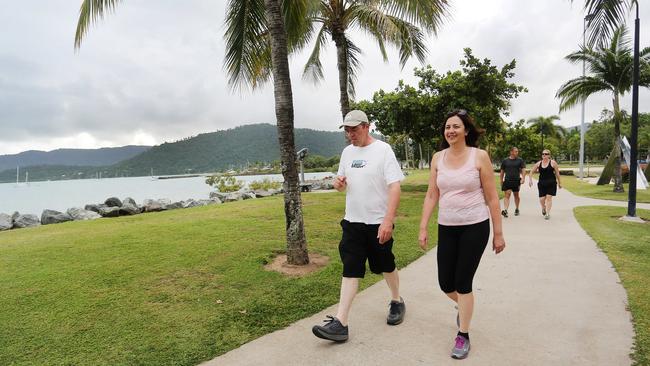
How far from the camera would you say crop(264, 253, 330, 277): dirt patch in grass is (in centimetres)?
544

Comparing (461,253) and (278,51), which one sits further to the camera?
(278,51)

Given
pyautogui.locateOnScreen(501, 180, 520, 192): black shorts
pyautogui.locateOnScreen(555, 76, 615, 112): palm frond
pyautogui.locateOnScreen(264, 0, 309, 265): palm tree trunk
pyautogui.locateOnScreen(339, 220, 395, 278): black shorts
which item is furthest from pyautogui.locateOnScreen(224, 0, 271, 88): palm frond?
pyautogui.locateOnScreen(555, 76, 615, 112): palm frond

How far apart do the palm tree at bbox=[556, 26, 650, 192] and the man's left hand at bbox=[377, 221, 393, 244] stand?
17789 millimetres

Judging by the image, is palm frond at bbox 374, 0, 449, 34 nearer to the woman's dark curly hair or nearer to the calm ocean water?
the woman's dark curly hair

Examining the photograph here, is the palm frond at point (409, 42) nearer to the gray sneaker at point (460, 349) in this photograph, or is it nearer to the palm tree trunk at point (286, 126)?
the palm tree trunk at point (286, 126)

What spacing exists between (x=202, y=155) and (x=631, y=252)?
4020 inches

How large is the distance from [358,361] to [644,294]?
3364 mm

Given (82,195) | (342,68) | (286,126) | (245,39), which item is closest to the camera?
(286,126)

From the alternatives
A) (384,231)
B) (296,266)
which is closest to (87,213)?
(296,266)

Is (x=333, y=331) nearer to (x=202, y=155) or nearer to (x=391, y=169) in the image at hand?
(x=391, y=169)

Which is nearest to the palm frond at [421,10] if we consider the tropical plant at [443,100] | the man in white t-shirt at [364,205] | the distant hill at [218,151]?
the man in white t-shirt at [364,205]

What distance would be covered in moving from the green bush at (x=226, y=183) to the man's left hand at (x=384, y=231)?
72.7 ft

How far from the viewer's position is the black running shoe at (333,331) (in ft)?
10.5

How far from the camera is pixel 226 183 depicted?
83.1 feet
